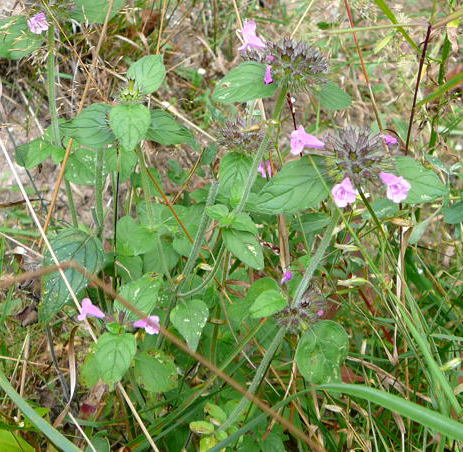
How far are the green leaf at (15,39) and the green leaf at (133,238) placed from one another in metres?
0.49

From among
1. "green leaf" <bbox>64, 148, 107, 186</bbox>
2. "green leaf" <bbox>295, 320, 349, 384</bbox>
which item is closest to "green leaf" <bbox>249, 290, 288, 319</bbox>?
A: "green leaf" <bbox>295, 320, 349, 384</bbox>

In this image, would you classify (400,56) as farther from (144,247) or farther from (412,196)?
(144,247)

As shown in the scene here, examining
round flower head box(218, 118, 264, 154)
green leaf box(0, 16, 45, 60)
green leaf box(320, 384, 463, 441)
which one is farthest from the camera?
green leaf box(0, 16, 45, 60)

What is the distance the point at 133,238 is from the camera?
4.65 ft

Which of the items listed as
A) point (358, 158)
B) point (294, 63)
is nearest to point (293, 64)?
point (294, 63)

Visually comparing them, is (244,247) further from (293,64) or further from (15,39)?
(15,39)

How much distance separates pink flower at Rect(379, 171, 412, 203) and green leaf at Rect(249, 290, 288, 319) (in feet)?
0.92

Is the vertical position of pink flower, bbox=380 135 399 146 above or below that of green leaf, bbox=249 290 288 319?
above

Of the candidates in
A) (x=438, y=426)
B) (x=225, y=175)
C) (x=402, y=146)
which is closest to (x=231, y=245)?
(x=225, y=175)

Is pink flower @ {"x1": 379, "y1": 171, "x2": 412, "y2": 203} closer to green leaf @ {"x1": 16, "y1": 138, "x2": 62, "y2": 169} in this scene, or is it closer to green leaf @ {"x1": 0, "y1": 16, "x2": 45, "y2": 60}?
green leaf @ {"x1": 16, "y1": 138, "x2": 62, "y2": 169}

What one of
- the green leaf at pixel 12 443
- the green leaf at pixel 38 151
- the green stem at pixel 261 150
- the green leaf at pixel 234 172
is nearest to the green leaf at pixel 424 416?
the green stem at pixel 261 150

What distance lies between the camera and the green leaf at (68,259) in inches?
52.4

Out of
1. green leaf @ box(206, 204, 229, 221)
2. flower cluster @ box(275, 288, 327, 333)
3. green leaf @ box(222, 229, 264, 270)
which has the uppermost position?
green leaf @ box(206, 204, 229, 221)

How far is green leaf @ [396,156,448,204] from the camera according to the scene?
1084mm
